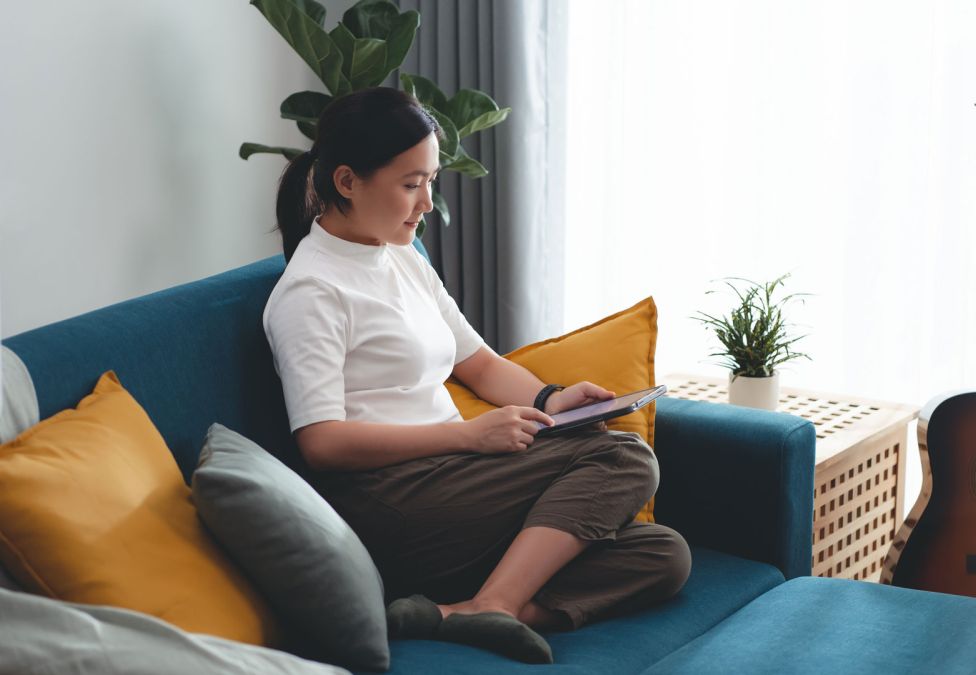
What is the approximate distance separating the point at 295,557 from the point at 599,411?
0.63 m

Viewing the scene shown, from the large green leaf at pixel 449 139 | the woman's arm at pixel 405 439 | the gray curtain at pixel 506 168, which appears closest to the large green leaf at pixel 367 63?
the large green leaf at pixel 449 139

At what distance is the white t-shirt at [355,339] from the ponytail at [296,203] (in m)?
0.08

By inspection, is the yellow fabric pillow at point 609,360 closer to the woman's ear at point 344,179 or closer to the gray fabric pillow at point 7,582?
the woman's ear at point 344,179

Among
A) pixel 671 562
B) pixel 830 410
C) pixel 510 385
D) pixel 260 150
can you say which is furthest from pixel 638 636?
pixel 260 150

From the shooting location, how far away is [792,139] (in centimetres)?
290

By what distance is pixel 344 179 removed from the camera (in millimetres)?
1824

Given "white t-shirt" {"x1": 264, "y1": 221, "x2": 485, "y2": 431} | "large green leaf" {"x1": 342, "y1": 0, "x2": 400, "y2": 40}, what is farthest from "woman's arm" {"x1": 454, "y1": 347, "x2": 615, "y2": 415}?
"large green leaf" {"x1": 342, "y1": 0, "x2": 400, "y2": 40}

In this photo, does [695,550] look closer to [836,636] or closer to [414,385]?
[836,636]

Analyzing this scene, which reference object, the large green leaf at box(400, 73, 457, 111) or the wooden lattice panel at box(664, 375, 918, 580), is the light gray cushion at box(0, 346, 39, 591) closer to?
the wooden lattice panel at box(664, 375, 918, 580)

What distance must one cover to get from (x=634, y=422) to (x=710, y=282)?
121 cm

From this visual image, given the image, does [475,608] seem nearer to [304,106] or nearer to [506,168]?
[304,106]

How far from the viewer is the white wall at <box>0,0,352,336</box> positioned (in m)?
2.62

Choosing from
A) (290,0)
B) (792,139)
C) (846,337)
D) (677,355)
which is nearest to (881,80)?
(792,139)

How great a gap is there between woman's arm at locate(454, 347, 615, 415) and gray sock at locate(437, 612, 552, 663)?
20.4 inches
